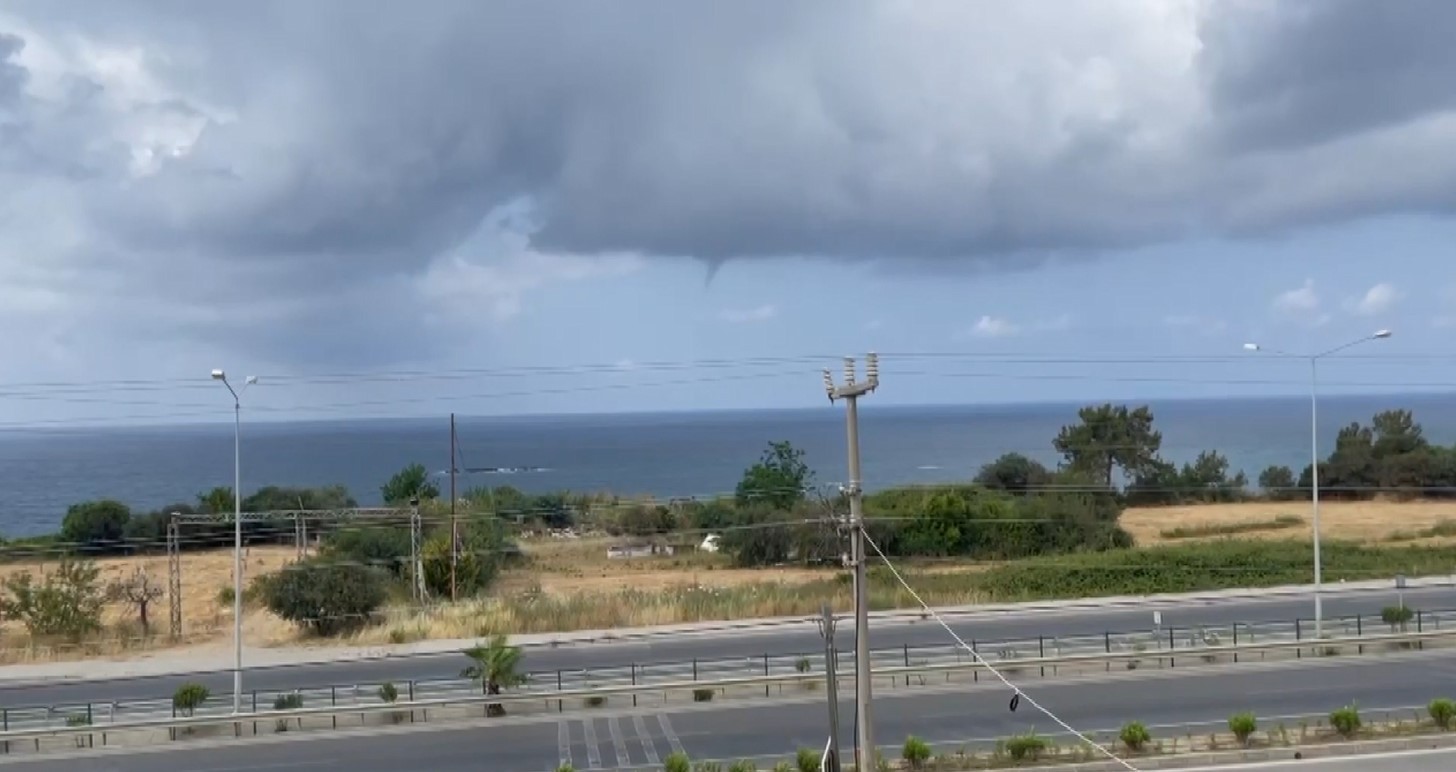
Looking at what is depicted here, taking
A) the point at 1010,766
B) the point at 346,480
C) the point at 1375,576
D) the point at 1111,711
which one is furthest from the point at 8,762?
the point at 346,480

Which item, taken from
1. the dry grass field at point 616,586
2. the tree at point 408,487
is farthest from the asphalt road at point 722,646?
the tree at point 408,487

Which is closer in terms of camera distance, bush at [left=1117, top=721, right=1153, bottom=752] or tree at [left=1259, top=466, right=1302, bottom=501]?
bush at [left=1117, top=721, right=1153, bottom=752]

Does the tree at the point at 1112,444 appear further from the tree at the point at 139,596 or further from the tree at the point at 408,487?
the tree at the point at 139,596

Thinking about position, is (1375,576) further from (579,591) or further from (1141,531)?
(579,591)

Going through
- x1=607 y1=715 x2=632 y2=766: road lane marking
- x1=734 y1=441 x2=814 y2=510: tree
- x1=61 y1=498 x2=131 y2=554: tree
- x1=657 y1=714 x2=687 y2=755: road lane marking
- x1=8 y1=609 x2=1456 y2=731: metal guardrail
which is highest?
x1=734 y1=441 x2=814 y2=510: tree

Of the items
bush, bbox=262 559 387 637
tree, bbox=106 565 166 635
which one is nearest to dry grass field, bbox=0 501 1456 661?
tree, bbox=106 565 166 635

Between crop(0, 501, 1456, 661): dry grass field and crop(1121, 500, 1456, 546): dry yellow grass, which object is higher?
crop(1121, 500, 1456, 546): dry yellow grass

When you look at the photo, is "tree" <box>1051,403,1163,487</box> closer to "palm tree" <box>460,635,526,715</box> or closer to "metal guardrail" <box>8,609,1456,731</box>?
"metal guardrail" <box>8,609,1456,731</box>
